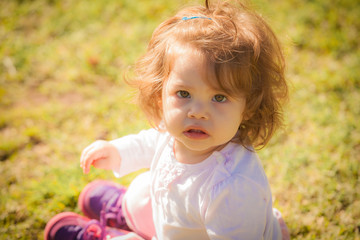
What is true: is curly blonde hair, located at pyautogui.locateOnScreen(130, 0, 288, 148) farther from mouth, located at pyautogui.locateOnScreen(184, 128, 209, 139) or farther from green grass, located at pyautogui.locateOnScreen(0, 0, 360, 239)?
green grass, located at pyautogui.locateOnScreen(0, 0, 360, 239)

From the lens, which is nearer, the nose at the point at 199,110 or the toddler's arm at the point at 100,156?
the nose at the point at 199,110

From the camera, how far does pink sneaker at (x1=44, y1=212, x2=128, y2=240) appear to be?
1816mm

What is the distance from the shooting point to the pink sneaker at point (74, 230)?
5.96 feet

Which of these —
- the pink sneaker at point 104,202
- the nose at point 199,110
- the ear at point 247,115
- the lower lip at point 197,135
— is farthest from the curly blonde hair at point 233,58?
the pink sneaker at point 104,202

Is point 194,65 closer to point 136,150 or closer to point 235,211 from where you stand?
point 235,211

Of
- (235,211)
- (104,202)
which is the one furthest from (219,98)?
(104,202)

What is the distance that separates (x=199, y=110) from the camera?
129 centimetres

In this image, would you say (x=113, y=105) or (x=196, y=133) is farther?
(x=113, y=105)

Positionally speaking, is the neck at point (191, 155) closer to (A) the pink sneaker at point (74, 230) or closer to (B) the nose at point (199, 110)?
(B) the nose at point (199, 110)

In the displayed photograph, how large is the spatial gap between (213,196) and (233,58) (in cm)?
58

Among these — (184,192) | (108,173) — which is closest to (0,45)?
(108,173)

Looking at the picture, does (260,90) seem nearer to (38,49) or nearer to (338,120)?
(338,120)

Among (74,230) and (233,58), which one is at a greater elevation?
(233,58)

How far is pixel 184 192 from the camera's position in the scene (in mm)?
1451
